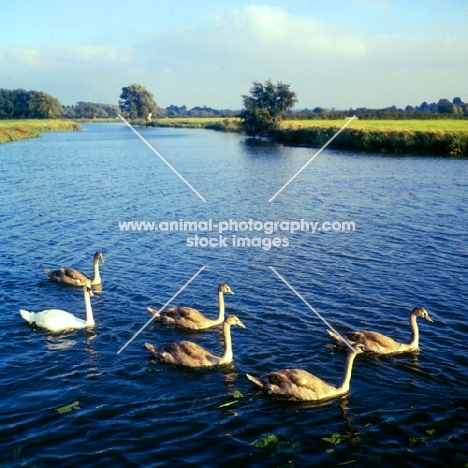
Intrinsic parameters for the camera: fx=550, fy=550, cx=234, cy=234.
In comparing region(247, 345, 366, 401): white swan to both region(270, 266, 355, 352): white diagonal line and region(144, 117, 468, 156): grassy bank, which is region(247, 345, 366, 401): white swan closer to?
region(270, 266, 355, 352): white diagonal line

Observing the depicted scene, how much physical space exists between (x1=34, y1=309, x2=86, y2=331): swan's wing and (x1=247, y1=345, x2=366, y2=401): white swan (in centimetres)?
611

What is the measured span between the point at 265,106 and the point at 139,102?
250 feet

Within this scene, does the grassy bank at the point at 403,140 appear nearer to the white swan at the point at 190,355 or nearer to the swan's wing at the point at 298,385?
the white swan at the point at 190,355

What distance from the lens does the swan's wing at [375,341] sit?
1444 centimetres

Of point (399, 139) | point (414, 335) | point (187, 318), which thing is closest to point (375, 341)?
point (414, 335)

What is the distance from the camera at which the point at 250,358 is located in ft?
47.2

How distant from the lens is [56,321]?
51.8 feet

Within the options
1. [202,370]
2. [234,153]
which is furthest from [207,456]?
[234,153]

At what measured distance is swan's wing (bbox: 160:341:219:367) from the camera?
45.4ft

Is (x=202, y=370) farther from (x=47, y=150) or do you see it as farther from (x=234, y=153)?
(x=47, y=150)

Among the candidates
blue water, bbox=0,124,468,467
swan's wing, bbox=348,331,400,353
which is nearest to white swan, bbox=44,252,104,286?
blue water, bbox=0,124,468,467

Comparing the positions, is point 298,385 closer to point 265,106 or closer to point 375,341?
point 375,341

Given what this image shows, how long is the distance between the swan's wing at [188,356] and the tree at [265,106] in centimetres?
9649

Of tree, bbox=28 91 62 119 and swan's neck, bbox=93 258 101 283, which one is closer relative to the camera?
swan's neck, bbox=93 258 101 283
